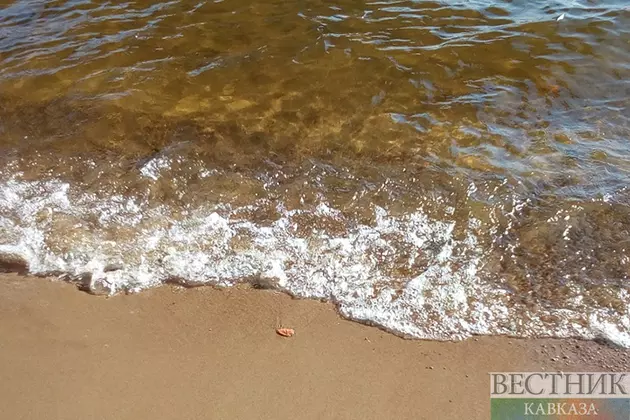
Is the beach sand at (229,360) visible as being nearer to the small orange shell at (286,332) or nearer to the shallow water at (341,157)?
the small orange shell at (286,332)

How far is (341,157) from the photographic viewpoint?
4082 millimetres

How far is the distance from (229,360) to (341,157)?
1864 mm

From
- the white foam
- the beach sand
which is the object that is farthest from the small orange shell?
the white foam

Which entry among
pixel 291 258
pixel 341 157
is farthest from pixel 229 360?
pixel 341 157

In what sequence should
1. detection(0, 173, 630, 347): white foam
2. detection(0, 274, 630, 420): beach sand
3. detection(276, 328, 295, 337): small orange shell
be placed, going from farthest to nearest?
1. detection(0, 173, 630, 347): white foam
2. detection(276, 328, 295, 337): small orange shell
3. detection(0, 274, 630, 420): beach sand

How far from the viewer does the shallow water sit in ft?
10.3

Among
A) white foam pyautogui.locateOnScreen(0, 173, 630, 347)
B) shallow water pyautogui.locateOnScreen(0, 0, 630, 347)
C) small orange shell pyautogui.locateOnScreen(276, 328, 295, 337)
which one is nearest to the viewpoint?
small orange shell pyautogui.locateOnScreen(276, 328, 295, 337)

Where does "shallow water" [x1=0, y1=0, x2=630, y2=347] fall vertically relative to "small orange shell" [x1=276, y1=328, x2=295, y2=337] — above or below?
above

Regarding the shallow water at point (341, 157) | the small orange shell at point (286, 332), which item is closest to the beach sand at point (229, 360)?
the small orange shell at point (286, 332)

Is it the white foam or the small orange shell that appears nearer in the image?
the small orange shell

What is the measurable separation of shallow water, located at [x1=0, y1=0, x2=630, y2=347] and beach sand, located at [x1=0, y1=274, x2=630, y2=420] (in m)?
0.14

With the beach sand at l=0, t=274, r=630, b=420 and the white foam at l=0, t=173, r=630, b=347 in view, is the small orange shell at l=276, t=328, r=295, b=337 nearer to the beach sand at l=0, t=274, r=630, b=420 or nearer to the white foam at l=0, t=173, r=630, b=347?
the beach sand at l=0, t=274, r=630, b=420

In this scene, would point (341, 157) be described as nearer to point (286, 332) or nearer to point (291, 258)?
point (291, 258)

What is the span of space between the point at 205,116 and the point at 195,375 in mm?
2463
